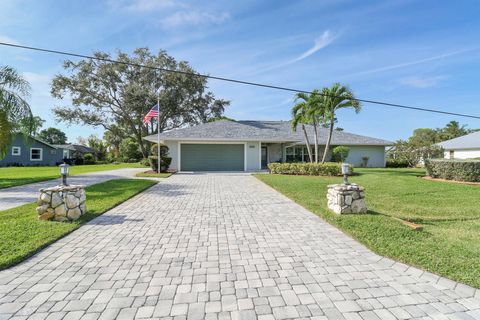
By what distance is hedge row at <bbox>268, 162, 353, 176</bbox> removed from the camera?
631 inches

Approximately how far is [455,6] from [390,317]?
36.6 feet

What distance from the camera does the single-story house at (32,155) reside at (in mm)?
28547

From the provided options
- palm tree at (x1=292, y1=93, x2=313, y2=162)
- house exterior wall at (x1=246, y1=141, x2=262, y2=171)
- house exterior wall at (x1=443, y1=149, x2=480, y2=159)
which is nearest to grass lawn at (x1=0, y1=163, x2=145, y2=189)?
house exterior wall at (x1=246, y1=141, x2=262, y2=171)

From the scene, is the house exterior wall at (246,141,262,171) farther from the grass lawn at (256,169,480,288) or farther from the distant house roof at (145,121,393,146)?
the grass lawn at (256,169,480,288)

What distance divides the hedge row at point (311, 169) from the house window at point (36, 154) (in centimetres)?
2992

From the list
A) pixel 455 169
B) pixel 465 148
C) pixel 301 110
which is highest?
pixel 301 110

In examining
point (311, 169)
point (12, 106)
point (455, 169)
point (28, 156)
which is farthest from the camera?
point (28, 156)

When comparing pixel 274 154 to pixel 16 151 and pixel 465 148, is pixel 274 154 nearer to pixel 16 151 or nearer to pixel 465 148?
pixel 465 148

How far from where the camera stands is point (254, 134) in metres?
21.8

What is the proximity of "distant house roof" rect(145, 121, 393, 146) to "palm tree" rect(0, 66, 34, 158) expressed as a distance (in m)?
8.84

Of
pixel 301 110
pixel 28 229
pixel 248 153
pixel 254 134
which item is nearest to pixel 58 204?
pixel 28 229

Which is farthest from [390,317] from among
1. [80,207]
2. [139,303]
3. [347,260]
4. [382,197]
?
[382,197]

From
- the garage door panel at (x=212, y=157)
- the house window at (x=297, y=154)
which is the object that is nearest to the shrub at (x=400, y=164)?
the house window at (x=297, y=154)

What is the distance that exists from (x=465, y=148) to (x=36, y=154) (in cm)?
4667
